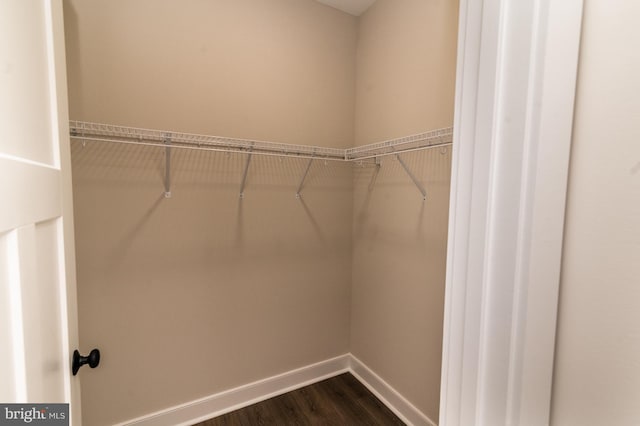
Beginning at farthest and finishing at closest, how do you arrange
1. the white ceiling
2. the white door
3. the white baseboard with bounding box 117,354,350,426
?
the white ceiling < the white baseboard with bounding box 117,354,350,426 < the white door

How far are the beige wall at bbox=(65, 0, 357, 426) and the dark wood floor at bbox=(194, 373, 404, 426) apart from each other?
0.18m

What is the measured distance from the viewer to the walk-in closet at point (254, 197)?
1.41 m

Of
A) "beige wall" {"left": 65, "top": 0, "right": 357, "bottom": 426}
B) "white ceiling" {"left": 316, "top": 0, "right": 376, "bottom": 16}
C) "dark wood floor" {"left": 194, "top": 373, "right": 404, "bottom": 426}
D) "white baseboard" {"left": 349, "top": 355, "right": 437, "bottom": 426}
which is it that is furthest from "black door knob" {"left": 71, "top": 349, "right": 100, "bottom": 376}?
"white ceiling" {"left": 316, "top": 0, "right": 376, "bottom": 16}

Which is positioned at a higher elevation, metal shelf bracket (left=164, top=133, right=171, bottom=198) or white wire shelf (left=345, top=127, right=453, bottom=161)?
white wire shelf (left=345, top=127, right=453, bottom=161)

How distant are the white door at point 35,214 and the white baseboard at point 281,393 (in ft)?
3.44

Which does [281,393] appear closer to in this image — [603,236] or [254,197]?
[254,197]

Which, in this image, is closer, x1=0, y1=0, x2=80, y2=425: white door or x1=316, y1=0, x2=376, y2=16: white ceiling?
x1=0, y1=0, x2=80, y2=425: white door

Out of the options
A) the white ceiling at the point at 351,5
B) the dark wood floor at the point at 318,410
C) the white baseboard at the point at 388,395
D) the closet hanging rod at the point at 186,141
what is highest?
the white ceiling at the point at 351,5

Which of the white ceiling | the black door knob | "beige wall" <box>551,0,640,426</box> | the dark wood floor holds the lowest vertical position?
the dark wood floor

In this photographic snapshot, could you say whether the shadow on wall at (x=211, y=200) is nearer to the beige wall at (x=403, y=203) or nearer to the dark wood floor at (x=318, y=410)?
the beige wall at (x=403, y=203)

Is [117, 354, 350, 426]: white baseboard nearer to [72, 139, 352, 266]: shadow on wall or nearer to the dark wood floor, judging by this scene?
the dark wood floor

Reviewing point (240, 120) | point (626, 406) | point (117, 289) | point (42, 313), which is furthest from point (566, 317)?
point (117, 289)

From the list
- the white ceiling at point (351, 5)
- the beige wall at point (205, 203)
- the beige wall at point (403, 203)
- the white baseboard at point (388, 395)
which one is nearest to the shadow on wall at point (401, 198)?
the beige wall at point (403, 203)

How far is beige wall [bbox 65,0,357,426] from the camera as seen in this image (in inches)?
55.0
